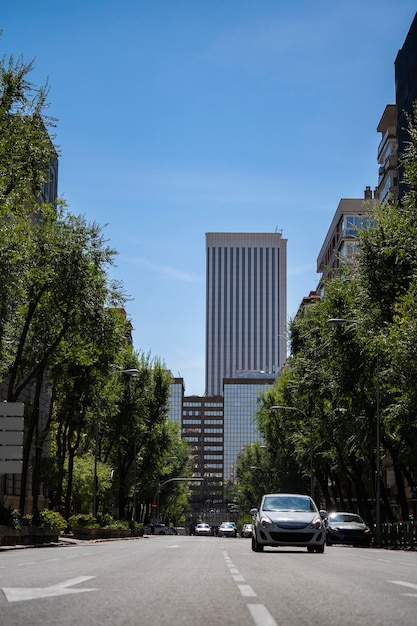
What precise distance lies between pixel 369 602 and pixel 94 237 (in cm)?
3388

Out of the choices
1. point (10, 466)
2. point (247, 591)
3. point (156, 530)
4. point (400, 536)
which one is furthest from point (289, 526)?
point (156, 530)

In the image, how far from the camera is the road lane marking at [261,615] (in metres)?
7.32

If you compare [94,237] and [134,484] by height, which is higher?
[94,237]

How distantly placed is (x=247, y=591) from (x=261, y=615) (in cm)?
268

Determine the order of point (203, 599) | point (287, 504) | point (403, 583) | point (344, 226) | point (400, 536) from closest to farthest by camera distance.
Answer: point (203, 599) → point (403, 583) → point (287, 504) → point (400, 536) → point (344, 226)

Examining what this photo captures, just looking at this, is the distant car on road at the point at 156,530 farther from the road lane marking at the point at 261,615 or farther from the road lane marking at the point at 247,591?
the road lane marking at the point at 261,615

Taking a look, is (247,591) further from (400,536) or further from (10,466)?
(400,536)

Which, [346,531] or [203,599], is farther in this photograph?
[346,531]

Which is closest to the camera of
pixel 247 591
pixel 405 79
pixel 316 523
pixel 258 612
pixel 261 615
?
pixel 261 615

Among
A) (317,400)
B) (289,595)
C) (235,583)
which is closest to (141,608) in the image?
(289,595)

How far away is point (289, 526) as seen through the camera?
81.6 feet

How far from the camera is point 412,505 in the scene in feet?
250

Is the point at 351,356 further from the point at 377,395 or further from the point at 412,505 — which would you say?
the point at 412,505

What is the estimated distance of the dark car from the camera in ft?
142
